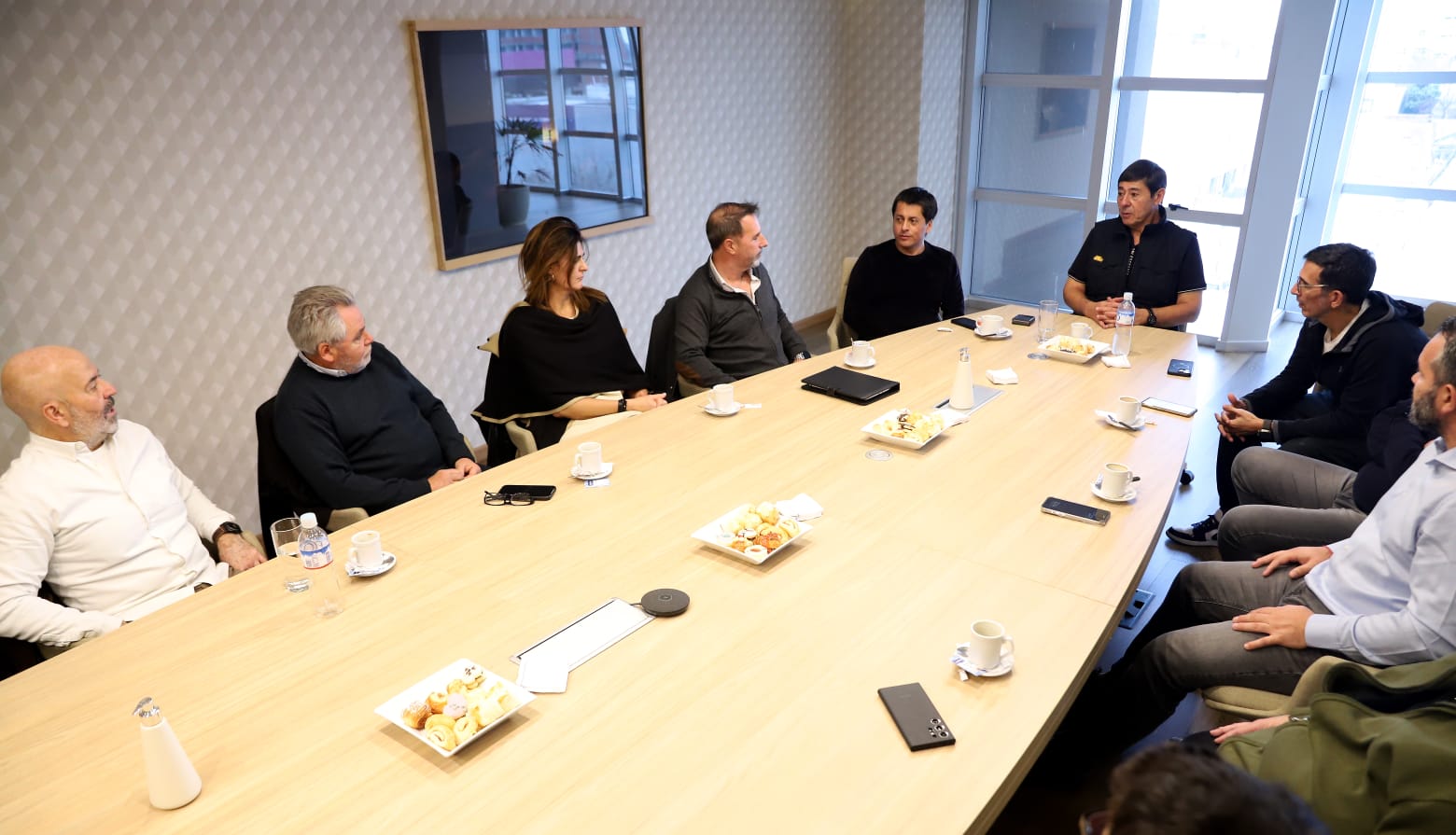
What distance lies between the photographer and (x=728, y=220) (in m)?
3.83

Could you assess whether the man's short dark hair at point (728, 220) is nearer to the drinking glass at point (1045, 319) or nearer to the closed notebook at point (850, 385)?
the closed notebook at point (850, 385)

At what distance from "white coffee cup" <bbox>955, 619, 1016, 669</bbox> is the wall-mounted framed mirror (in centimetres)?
353

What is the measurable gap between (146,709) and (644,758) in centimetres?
81

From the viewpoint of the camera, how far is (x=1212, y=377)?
19.0ft

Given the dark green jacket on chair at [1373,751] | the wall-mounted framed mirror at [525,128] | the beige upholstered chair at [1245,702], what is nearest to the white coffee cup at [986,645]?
the dark green jacket on chair at [1373,751]

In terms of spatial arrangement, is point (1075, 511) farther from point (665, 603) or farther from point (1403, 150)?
point (1403, 150)

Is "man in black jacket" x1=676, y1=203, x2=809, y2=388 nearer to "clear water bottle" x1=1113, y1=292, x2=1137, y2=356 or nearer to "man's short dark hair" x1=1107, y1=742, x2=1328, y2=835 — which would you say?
"clear water bottle" x1=1113, y1=292, x2=1137, y2=356

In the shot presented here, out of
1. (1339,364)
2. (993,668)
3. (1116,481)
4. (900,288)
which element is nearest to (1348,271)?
(1339,364)

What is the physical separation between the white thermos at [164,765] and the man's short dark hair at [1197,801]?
1.41 m

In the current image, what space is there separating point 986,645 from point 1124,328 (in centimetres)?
236

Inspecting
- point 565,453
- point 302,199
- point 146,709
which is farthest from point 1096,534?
point 302,199

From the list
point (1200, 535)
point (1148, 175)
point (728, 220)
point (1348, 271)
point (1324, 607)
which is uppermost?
point (1148, 175)

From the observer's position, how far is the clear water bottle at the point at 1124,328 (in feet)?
12.1

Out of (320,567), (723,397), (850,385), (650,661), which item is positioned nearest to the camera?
(650,661)
